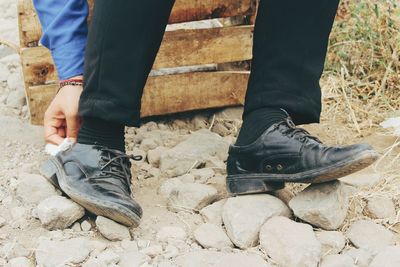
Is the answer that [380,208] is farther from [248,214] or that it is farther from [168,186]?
[168,186]

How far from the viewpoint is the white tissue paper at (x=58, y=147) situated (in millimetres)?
1969

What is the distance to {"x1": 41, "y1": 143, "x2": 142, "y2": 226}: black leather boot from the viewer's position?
1.70 meters

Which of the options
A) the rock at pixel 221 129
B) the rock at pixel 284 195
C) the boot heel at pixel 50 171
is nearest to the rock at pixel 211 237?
the rock at pixel 284 195

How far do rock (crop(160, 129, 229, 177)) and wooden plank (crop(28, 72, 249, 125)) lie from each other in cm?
18

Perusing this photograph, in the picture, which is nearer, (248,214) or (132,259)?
(132,259)

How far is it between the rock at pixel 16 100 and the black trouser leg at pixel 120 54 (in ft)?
2.79

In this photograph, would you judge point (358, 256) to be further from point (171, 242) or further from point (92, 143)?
point (92, 143)

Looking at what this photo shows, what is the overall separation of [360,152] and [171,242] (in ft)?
1.71

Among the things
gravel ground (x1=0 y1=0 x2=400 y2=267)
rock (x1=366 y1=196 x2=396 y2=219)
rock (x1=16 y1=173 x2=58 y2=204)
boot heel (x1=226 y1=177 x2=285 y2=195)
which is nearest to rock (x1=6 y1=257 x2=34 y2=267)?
gravel ground (x1=0 y1=0 x2=400 y2=267)

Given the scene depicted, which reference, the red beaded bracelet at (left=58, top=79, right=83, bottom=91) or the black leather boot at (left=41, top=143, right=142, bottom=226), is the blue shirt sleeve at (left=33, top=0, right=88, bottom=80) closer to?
the red beaded bracelet at (left=58, top=79, right=83, bottom=91)

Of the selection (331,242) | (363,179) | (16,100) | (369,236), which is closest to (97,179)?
(331,242)

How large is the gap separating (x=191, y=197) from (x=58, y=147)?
443 millimetres

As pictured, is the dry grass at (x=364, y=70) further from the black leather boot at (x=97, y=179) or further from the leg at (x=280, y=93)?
the black leather boot at (x=97, y=179)

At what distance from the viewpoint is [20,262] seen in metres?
1.63
